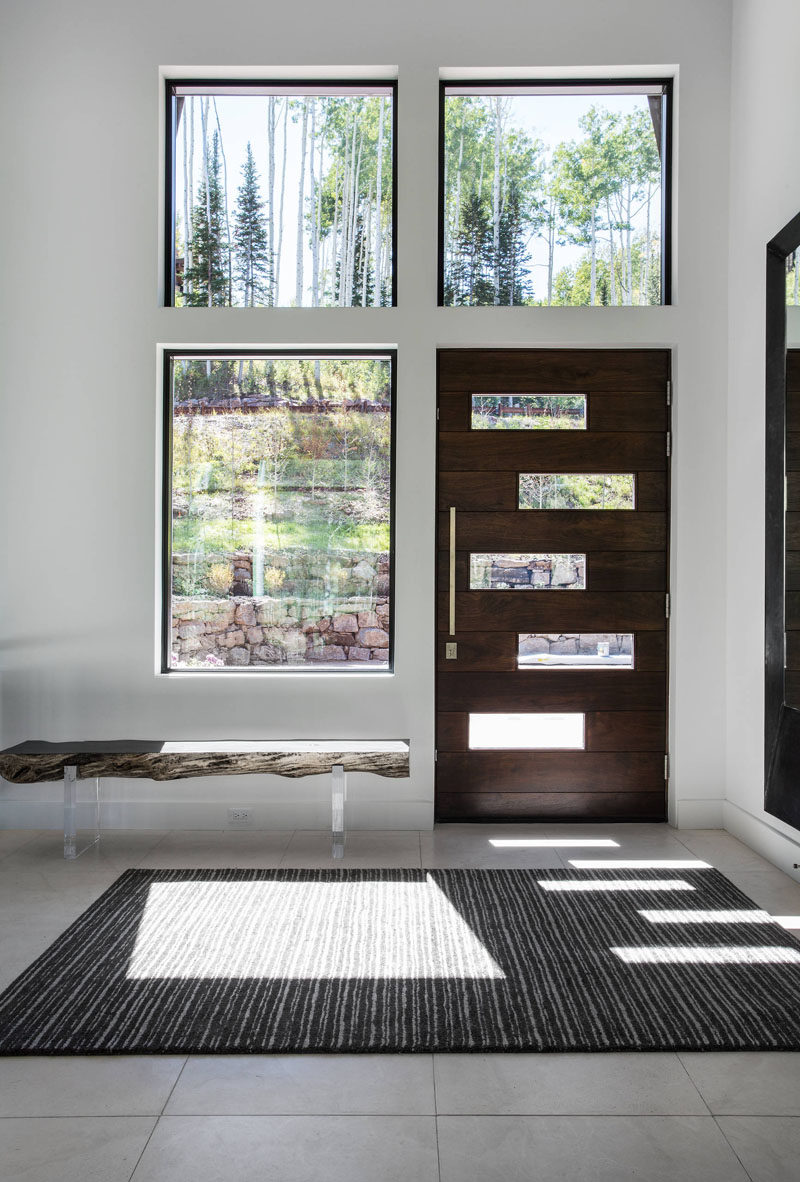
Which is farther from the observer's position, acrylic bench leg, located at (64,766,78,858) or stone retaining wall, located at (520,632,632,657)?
stone retaining wall, located at (520,632,632,657)

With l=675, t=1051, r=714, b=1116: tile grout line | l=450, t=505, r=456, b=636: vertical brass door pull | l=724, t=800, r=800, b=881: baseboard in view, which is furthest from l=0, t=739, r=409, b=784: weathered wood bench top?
l=675, t=1051, r=714, b=1116: tile grout line

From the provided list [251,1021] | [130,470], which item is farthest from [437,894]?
[130,470]

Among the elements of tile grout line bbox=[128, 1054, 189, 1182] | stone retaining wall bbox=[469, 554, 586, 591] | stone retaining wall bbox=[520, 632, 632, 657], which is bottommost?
tile grout line bbox=[128, 1054, 189, 1182]

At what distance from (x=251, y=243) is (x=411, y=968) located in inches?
137

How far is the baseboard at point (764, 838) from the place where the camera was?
3643 millimetres

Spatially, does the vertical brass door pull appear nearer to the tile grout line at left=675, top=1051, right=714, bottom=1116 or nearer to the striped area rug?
the striped area rug

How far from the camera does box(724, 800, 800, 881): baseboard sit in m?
3.64

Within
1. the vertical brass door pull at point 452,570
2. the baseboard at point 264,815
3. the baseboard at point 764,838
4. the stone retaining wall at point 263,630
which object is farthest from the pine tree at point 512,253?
the baseboard at point 764,838

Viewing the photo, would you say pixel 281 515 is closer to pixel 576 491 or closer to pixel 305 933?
pixel 576 491

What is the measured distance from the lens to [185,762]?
3.92 meters

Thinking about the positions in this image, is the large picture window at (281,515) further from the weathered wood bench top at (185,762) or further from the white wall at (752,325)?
the white wall at (752,325)

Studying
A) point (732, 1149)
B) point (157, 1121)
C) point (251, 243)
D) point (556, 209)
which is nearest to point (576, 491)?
point (556, 209)

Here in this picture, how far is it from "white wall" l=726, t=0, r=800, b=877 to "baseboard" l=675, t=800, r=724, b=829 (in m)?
0.07

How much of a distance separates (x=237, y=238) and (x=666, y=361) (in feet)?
7.33
